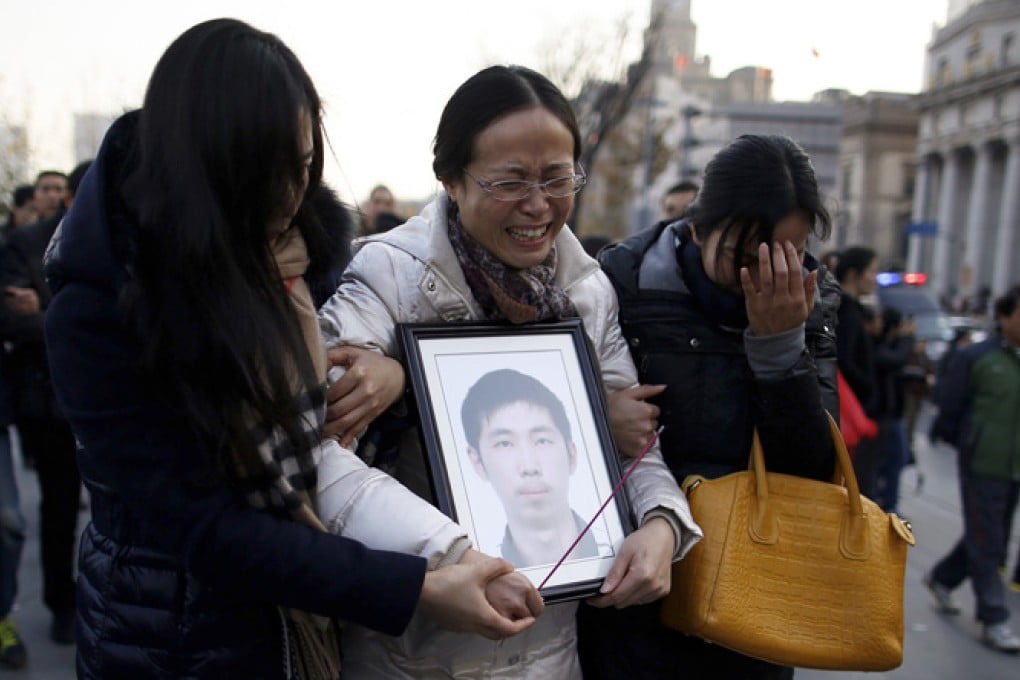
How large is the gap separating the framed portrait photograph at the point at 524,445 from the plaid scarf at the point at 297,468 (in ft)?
0.76

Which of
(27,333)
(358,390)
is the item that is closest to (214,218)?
(358,390)

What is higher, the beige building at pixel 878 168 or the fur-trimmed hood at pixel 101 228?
the fur-trimmed hood at pixel 101 228

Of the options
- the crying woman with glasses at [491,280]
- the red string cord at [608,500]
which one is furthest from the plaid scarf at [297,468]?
the red string cord at [608,500]

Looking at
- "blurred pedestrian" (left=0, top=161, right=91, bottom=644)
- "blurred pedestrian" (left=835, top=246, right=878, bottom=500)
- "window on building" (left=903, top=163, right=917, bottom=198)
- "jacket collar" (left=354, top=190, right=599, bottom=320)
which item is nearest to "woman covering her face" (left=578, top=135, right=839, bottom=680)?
"jacket collar" (left=354, top=190, right=599, bottom=320)

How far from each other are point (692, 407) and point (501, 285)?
1.74 ft

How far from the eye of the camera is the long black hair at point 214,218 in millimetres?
1249

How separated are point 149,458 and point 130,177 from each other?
0.42 meters

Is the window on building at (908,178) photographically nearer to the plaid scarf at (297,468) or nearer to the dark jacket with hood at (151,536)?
the plaid scarf at (297,468)

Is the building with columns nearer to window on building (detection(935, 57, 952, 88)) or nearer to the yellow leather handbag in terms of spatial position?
window on building (detection(935, 57, 952, 88))

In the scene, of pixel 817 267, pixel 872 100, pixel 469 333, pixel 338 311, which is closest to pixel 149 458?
pixel 338 311

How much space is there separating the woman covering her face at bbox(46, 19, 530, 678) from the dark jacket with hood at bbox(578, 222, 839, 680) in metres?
0.60

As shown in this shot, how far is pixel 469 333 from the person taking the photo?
5.63 ft

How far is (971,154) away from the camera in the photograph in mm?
55375

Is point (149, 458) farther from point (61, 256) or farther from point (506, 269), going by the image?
point (506, 269)
